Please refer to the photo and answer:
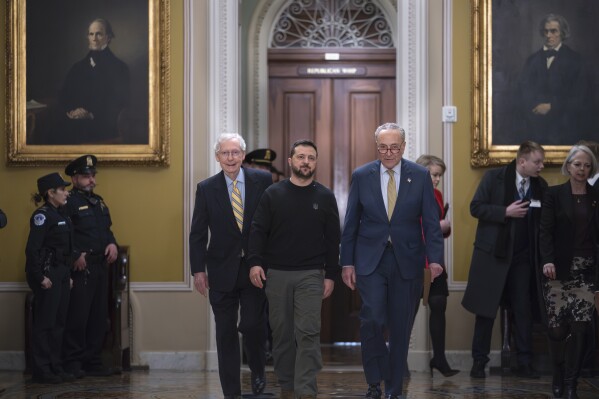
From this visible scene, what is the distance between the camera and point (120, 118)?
936 cm

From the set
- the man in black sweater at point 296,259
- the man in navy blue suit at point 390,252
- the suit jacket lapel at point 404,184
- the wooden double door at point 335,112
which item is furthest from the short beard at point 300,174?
the wooden double door at point 335,112

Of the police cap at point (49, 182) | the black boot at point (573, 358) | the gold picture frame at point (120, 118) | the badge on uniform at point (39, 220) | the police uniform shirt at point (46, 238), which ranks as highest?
the gold picture frame at point (120, 118)

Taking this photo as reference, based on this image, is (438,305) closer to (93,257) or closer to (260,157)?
(260,157)

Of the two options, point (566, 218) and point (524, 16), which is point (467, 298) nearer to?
point (566, 218)

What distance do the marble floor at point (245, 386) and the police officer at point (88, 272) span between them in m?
0.26

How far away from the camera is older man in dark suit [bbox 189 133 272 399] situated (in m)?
6.86

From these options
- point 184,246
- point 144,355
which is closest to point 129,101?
point 184,246

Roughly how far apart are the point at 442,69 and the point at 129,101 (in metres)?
2.68

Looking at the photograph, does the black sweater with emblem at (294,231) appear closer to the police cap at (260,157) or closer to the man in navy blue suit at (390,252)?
the man in navy blue suit at (390,252)

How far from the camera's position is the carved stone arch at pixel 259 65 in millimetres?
11211

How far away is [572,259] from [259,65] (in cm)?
499

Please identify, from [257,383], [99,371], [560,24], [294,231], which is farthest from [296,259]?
[560,24]

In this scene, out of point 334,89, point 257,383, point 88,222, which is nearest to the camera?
point 257,383

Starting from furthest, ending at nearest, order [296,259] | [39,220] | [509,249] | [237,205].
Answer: [509,249] → [39,220] → [237,205] → [296,259]
